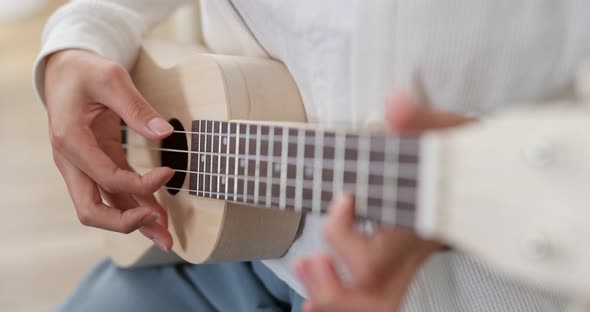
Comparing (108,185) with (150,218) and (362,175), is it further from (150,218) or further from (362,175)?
(362,175)

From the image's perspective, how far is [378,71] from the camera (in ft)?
1.68

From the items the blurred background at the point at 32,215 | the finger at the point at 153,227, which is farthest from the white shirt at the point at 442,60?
the blurred background at the point at 32,215

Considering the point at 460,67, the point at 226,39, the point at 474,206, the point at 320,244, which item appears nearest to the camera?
the point at 474,206

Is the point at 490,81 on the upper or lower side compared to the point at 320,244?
upper

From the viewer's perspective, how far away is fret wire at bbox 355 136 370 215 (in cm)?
41

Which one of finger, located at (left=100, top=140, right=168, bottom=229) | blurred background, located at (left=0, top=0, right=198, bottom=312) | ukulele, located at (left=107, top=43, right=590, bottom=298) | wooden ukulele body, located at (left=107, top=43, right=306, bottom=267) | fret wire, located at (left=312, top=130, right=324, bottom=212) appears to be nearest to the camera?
ukulele, located at (left=107, top=43, right=590, bottom=298)

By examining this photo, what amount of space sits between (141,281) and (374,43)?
52 centimetres

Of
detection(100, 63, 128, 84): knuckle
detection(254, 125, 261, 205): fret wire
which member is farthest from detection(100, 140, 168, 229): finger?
detection(254, 125, 261, 205): fret wire

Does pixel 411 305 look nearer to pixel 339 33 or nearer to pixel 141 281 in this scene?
pixel 339 33

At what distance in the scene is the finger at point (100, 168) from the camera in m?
0.68

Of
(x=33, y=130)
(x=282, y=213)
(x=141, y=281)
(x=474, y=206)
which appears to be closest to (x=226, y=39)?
(x=282, y=213)

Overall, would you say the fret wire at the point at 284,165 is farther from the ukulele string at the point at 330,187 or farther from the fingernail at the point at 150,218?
the fingernail at the point at 150,218

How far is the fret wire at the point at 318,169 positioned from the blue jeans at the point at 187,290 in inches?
12.2

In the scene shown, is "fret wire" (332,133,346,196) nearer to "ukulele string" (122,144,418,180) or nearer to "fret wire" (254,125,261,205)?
"ukulele string" (122,144,418,180)
